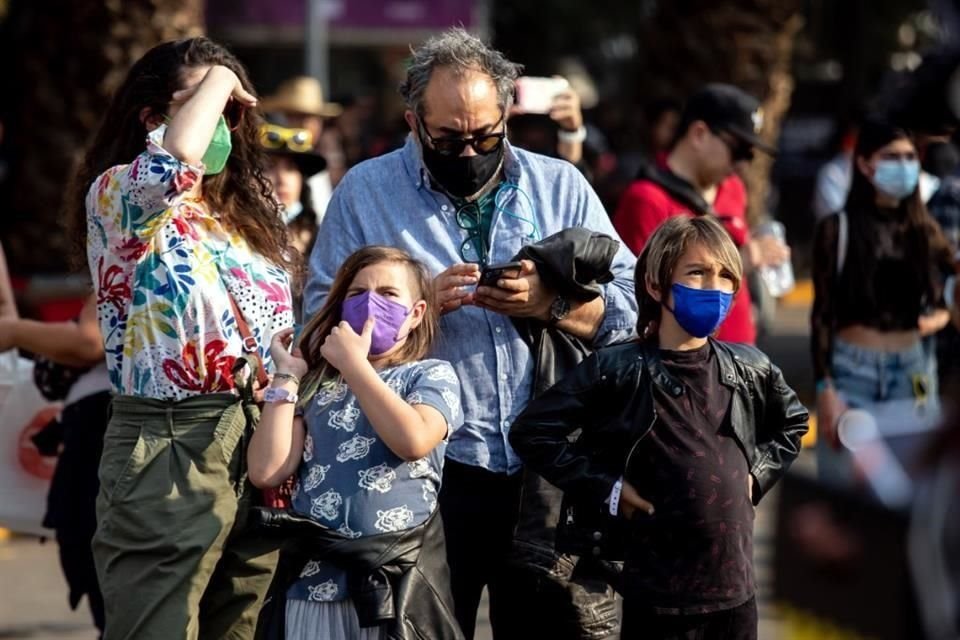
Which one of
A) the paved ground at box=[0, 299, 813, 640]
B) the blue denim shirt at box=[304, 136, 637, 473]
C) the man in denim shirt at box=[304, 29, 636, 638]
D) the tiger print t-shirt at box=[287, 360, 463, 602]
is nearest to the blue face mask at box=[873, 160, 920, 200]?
the paved ground at box=[0, 299, 813, 640]

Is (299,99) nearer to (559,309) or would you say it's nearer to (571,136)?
(571,136)

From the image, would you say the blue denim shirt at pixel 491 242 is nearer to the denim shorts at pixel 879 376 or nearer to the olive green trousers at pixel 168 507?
the olive green trousers at pixel 168 507

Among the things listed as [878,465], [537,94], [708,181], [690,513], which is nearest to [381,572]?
[690,513]

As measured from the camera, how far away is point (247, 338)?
171 inches

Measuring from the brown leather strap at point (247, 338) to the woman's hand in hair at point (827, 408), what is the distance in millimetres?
2864

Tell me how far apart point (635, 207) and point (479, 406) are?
5.96 feet

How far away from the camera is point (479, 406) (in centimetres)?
441

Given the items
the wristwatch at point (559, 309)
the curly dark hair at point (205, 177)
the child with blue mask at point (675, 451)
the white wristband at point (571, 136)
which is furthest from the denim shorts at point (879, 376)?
the curly dark hair at point (205, 177)

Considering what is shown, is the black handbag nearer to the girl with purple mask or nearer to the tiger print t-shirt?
the girl with purple mask

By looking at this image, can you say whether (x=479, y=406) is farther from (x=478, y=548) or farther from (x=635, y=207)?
(x=635, y=207)

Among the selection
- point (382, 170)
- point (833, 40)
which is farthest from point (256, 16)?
point (382, 170)

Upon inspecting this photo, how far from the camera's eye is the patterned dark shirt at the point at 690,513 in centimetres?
419

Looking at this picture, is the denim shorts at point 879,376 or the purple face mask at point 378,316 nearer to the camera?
the purple face mask at point 378,316

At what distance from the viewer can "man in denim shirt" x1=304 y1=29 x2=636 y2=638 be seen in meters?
4.38
